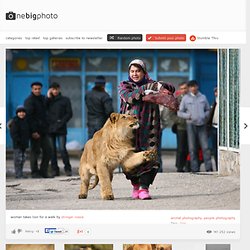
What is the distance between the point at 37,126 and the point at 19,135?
0.17 metres

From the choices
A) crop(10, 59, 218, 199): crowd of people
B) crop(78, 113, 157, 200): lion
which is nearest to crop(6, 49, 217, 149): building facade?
crop(10, 59, 218, 199): crowd of people

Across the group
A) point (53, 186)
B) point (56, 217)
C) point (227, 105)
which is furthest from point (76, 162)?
point (56, 217)

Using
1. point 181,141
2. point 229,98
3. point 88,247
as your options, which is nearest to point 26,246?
point 88,247

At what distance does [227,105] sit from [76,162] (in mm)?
Result: 3878

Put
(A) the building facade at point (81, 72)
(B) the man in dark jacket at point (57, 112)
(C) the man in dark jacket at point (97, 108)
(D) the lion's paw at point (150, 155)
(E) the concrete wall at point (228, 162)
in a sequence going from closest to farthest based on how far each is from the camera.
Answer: (D) the lion's paw at point (150, 155)
(E) the concrete wall at point (228, 162)
(C) the man in dark jacket at point (97, 108)
(B) the man in dark jacket at point (57, 112)
(A) the building facade at point (81, 72)

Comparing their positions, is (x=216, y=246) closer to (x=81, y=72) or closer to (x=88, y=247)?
(x=88, y=247)

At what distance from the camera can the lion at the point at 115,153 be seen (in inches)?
156

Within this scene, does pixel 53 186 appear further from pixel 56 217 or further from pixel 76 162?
pixel 76 162

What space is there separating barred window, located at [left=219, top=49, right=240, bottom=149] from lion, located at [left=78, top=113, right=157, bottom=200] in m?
0.47

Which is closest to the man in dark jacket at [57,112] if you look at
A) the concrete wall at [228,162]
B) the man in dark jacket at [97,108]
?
the man in dark jacket at [97,108]

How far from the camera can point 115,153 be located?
4.01 meters

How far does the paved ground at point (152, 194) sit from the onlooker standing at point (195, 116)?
1.43 m

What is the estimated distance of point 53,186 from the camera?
483 centimetres
